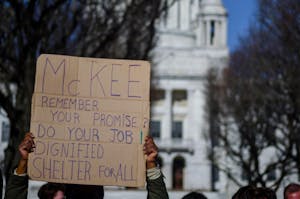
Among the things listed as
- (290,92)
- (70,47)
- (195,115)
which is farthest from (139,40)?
(195,115)

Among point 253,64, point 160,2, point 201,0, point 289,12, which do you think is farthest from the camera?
point 201,0

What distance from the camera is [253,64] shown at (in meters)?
21.6

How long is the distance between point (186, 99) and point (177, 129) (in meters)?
3.55

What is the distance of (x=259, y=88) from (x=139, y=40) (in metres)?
7.91

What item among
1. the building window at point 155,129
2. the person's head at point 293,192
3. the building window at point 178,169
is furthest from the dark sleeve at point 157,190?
the building window at point 178,169

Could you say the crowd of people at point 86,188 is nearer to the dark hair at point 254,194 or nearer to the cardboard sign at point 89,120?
the dark hair at point 254,194

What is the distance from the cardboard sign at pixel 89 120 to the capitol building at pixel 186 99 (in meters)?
51.7

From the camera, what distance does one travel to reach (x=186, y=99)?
62812mm

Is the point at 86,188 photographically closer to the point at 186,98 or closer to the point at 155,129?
the point at 155,129

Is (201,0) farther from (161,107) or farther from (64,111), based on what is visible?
(64,111)

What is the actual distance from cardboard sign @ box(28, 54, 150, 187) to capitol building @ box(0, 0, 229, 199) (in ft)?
170

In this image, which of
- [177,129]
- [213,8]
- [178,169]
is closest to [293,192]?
[178,169]

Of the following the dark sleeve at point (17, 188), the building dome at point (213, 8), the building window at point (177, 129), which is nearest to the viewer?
the dark sleeve at point (17, 188)

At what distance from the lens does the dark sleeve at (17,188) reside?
3.65m
